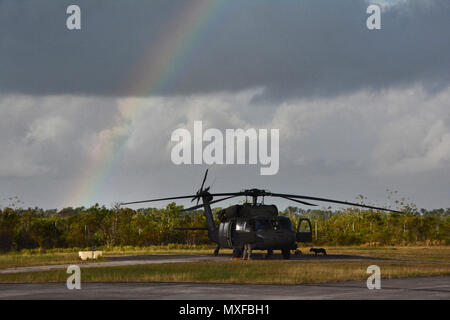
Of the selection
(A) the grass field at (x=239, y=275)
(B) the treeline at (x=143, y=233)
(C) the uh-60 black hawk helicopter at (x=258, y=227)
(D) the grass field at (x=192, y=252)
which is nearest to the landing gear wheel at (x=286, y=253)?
(C) the uh-60 black hawk helicopter at (x=258, y=227)

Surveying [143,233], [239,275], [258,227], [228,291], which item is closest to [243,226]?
[258,227]

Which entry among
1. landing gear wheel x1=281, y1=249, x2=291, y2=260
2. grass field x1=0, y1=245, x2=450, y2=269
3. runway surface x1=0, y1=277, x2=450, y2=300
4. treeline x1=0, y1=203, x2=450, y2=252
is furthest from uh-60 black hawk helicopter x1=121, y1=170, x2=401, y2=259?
treeline x1=0, y1=203, x2=450, y2=252

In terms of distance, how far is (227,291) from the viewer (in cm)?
2361

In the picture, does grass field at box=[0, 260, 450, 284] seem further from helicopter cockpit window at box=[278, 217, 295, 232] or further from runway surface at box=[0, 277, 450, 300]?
helicopter cockpit window at box=[278, 217, 295, 232]

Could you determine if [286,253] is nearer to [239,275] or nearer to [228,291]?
[239,275]

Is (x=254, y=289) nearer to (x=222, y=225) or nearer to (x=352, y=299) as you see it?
(x=352, y=299)

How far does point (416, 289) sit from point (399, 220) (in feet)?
315

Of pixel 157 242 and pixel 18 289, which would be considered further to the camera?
pixel 157 242

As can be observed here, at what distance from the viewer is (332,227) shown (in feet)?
375

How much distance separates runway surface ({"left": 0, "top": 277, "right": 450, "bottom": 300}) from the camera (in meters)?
21.5

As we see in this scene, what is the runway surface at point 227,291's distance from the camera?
21531mm
